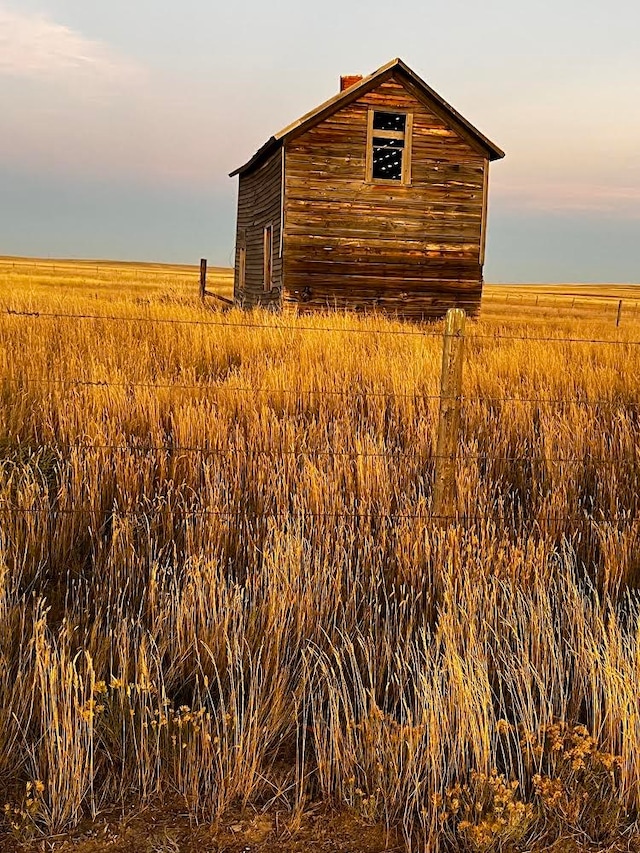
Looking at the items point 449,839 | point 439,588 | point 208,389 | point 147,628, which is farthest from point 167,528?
point 208,389

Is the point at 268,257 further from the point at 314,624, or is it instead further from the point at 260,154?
the point at 314,624

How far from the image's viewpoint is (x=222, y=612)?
318cm

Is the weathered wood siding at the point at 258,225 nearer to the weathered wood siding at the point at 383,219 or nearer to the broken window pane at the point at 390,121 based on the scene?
the weathered wood siding at the point at 383,219

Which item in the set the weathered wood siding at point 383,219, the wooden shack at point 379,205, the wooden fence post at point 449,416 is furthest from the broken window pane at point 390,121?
the wooden fence post at point 449,416

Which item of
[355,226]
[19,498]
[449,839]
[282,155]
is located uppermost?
[282,155]

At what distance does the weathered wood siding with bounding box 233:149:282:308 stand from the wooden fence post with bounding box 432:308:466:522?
42.9 ft

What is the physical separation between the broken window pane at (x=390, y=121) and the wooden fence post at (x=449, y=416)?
45.4 feet

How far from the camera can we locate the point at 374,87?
54.6ft

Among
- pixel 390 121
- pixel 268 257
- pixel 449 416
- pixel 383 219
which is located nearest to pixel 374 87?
pixel 390 121

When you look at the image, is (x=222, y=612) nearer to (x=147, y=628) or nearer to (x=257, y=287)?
(x=147, y=628)

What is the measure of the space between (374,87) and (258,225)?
483cm

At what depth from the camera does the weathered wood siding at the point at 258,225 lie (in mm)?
17422

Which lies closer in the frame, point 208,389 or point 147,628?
point 147,628

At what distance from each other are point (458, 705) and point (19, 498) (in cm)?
268
